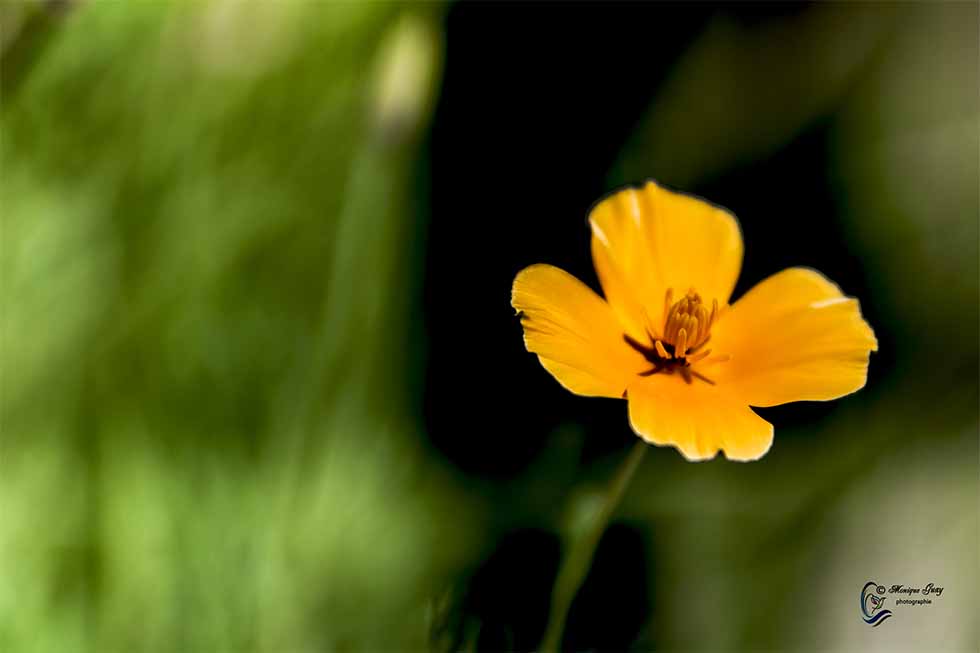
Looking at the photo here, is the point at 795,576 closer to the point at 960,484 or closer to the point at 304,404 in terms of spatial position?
the point at 960,484

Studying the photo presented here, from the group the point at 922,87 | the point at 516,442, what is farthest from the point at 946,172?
the point at 516,442

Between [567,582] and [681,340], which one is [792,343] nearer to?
[681,340]

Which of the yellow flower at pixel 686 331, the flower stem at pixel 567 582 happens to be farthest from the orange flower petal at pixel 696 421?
the flower stem at pixel 567 582
